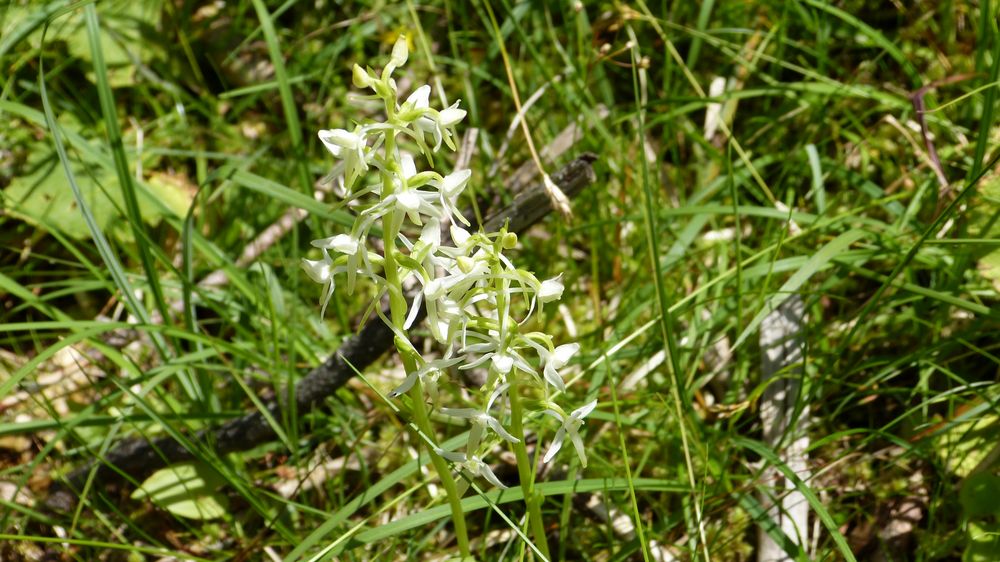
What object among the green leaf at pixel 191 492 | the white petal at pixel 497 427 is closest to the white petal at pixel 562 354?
the white petal at pixel 497 427

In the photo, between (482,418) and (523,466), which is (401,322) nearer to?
(482,418)

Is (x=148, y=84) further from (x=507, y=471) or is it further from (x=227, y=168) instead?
(x=507, y=471)

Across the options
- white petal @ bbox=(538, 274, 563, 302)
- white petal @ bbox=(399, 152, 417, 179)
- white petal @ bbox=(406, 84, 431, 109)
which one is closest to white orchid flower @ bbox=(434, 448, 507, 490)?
white petal @ bbox=(538, 274, 563, 302)

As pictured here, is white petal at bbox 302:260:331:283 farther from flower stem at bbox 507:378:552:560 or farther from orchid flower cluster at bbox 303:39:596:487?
flower stem at bbox 507:378:552:560

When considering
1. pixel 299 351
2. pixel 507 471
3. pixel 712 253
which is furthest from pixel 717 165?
pixel 299 351

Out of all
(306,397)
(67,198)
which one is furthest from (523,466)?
(67,198)

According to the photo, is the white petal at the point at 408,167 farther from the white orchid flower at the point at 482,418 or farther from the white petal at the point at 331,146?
the white orchid flower at the point at 482,418
